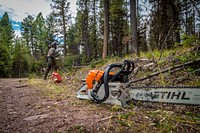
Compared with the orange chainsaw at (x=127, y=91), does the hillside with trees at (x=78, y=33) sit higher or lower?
higher

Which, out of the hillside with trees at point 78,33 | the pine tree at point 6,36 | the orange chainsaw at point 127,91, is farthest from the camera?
the pine tree at point 6,36

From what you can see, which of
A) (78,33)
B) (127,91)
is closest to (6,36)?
(78,33)

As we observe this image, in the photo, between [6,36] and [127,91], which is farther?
[6,36]

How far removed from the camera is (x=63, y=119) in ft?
6.15

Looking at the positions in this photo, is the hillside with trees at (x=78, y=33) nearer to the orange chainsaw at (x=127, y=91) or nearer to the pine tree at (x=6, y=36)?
the pine tree at (x=6, y=36)

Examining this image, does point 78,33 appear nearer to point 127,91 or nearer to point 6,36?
point 6,36

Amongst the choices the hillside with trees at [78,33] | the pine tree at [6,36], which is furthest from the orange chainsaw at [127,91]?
the pine tree at [6,36]

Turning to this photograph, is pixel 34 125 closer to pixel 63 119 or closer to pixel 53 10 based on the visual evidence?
pixel 63 119

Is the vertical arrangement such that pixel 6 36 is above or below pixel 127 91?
above

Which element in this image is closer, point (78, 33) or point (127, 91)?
point (127, 91)

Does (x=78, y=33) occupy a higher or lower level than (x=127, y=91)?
higher

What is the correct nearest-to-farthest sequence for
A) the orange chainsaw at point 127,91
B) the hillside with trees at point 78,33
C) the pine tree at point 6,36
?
the orange chainsaw at point 127,91 → the hillside with trees at point 78,33 → the pine tree at point 6,36

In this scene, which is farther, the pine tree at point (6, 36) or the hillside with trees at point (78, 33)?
the pine tree at point (6, 36)

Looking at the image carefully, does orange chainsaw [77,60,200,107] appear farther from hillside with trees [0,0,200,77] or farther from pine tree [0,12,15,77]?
pine tree [0,12,15,77]
